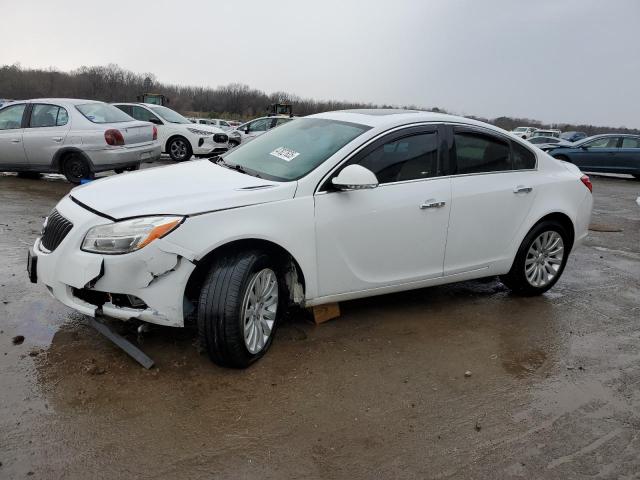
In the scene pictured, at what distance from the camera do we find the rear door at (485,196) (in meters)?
4.31

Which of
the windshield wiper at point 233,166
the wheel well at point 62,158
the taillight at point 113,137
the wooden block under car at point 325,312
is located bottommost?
the wooden block under car at point 325,312

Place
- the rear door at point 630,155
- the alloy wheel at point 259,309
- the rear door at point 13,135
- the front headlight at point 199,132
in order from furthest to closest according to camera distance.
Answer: the rear door at point 630,155 → the front headlight at point 199,132 → the rear door at point 13,135 → the alloy wheel at point 259,309

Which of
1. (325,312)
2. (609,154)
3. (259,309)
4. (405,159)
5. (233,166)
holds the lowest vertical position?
(325,312)

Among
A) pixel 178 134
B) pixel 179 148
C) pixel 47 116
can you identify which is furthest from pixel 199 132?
pixel 47 116

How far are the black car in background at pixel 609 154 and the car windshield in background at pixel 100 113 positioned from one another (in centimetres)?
1550

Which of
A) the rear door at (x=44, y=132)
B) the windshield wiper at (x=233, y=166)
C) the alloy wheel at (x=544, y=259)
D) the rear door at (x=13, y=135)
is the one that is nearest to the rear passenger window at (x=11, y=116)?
the rear door at (x=13, y=135)

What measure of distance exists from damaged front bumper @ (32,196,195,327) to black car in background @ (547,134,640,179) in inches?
732

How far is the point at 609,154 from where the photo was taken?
59.5ft

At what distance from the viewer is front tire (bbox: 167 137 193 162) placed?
14.4 meters

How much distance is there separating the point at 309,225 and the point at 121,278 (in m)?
1.25

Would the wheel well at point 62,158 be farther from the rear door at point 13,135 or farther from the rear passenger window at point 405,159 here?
the rear passenger window at point 405,159

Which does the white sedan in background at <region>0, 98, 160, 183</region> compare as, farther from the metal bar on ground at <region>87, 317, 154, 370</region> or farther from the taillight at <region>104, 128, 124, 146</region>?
the metal bar on ground at <region>87, 317, 154, 370</region>

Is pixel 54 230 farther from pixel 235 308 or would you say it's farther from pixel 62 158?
pixel 62 158

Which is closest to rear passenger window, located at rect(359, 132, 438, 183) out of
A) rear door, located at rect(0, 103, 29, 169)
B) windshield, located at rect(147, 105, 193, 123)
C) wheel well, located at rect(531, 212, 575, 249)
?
wheel well, located at rect(531, 212, 575, 249)
